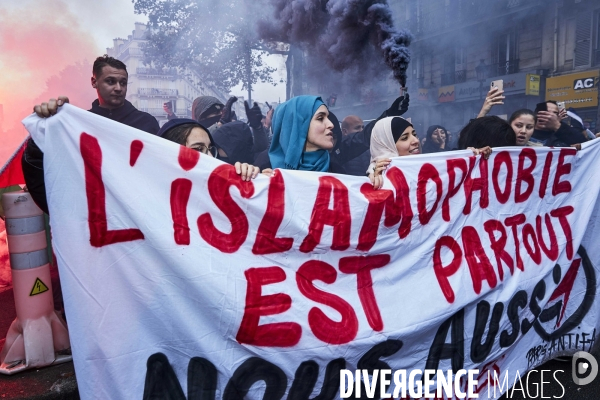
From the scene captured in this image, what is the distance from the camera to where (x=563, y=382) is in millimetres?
2770

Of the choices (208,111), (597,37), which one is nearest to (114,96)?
(208,111)

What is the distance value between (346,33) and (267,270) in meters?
10.8

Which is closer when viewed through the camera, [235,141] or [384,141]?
[384,141]

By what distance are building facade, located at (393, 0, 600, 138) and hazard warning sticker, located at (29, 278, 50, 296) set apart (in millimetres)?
18011

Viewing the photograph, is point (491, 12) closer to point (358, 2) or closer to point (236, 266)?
point (358, 2)

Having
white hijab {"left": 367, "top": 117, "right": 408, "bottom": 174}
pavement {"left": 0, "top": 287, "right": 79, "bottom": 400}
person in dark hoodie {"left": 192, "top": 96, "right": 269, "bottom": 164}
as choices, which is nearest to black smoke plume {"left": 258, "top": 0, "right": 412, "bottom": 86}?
person in dark hoodie {"left": 192, "top": 96, "right": 269, "bottom": 164}

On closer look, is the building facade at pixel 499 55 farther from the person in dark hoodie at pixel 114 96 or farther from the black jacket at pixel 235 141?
the person in dark hoodie at pixel 114 96

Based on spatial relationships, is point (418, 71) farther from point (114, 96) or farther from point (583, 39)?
point (114, 96)

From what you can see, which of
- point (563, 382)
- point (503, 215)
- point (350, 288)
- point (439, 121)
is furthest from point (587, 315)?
point (439, 121)

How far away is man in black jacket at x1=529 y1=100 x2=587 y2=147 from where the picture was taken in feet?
14.6

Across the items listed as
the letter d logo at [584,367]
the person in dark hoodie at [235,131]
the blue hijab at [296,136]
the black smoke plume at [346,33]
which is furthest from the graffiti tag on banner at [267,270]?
the black smoke plume at [346,33]

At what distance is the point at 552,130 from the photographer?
4492 mm

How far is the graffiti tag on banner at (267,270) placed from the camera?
1.82 meters

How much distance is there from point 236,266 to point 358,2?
34.4 ft
